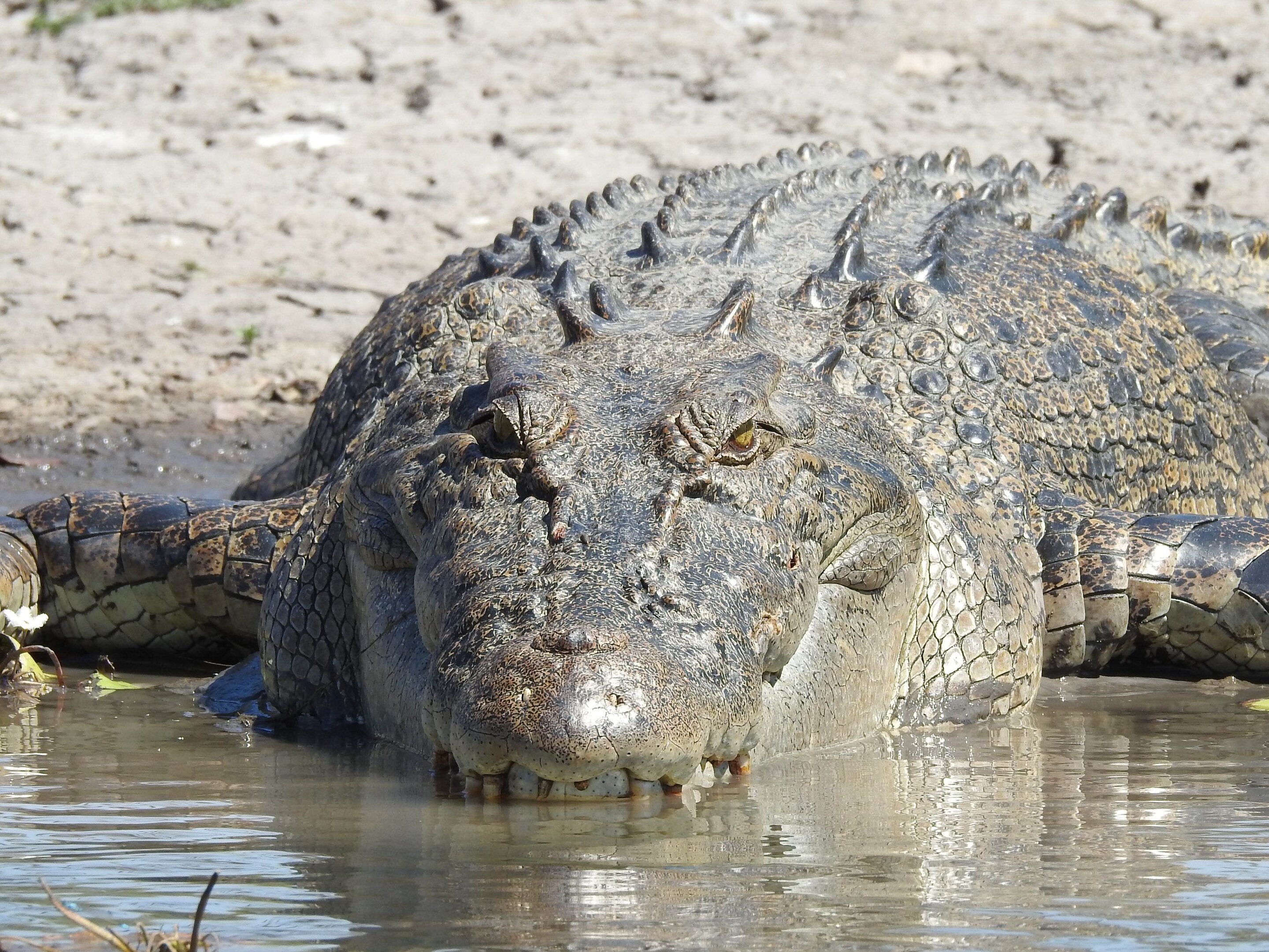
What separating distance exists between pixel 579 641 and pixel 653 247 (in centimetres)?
232

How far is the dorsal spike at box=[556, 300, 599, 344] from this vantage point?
458cm

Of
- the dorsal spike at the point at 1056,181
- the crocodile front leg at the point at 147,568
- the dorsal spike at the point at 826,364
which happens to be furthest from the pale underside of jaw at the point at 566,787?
the dorsal spike at the point at 1056,181

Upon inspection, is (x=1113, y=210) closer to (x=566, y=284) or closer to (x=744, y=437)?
(x=566, y=284)

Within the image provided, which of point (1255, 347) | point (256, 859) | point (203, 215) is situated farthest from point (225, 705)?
point (203, 215)

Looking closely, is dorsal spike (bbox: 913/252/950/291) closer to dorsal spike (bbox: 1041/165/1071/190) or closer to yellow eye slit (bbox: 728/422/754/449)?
yellow eye slit (bbox: 728/422/754/449)

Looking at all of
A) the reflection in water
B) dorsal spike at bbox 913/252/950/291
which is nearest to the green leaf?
the reflection in water

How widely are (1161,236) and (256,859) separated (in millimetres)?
5224

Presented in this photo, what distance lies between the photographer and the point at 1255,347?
22.8 ft

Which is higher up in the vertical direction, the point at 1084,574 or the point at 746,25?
the point at 746,25

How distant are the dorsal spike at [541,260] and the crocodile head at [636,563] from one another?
2.54 feet

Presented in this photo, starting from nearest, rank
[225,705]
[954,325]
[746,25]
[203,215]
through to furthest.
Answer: [225,705] < [954,325] < [203,215] < [746,25]

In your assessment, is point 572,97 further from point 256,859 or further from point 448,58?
point 256,859

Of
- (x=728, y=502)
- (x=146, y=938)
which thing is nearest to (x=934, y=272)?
(x=728, y=502)

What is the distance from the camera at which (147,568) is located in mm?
5477
